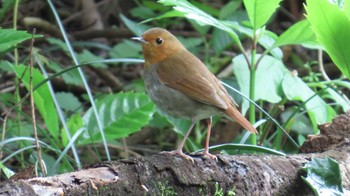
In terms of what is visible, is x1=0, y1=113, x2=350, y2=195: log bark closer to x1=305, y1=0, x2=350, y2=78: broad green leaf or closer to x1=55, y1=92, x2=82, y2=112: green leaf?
x1=305, y1=0, x2=350, y2=78: broad green leaf

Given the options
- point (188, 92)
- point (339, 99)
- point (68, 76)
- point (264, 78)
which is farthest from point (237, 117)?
point (68, 76)

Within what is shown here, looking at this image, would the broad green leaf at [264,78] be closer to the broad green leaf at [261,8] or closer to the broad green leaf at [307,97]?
the broad green leaf at [307,97]

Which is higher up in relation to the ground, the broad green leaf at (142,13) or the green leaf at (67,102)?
the broad green leaf at (142,13)

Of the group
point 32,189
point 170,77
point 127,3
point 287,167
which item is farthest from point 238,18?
point 32,189

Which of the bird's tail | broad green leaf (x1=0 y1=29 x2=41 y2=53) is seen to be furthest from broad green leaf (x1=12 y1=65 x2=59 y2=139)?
the bird's tail

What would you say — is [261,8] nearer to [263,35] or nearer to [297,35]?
[297,35]

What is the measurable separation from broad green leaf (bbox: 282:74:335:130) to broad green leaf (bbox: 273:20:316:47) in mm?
209

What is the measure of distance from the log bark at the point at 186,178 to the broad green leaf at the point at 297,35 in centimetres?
54

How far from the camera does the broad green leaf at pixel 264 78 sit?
311 centimetres

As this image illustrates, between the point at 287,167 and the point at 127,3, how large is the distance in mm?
3993

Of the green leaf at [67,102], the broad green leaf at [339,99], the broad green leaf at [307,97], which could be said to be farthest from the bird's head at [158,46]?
the green leaf at [67,102]

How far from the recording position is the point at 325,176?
2232mm

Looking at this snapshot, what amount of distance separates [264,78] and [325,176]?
100cm

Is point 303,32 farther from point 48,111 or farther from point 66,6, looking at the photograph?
point 66,6
